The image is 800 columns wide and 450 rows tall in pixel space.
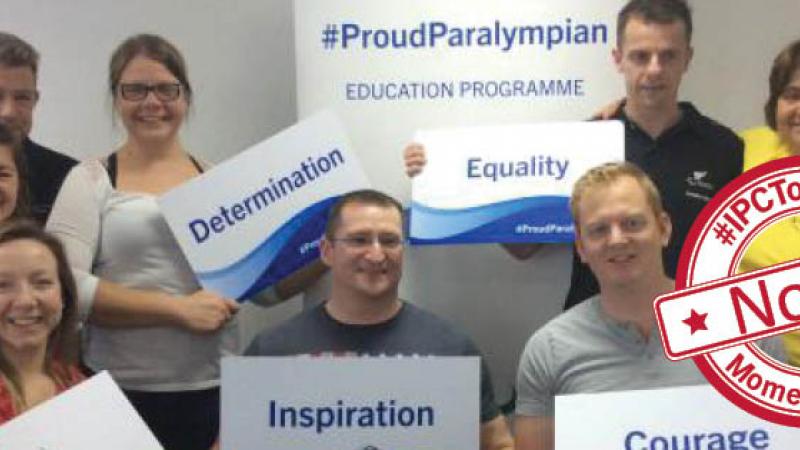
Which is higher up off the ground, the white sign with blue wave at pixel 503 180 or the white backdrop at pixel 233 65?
the white backdrop at pixel 233 65

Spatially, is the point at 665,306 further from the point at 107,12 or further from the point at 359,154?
the point at 107,12

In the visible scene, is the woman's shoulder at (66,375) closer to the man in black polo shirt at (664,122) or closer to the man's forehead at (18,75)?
the man's forehead at (18,75)

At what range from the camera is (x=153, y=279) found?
5.63 ft

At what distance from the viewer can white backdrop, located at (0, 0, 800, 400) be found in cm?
179

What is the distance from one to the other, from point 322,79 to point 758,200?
85 centimetres

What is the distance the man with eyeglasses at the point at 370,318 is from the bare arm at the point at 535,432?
0.17ft

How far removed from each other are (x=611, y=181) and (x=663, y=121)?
8.8 inches

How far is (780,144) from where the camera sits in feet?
5.36

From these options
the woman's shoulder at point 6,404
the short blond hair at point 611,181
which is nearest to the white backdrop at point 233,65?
the short blond hair at point 611,181

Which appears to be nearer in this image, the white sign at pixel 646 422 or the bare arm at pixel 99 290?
the white sign at pixel 646 422

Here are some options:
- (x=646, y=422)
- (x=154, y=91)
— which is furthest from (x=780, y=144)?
(x=154, y=91)

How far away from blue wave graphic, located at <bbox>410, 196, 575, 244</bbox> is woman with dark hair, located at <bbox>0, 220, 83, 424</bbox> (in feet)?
2.12

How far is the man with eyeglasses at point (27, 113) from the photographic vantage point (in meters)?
1.74

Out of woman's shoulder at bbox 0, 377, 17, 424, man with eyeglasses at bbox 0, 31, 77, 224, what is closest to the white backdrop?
man with eyeglasses at bbox 0, 31, 77, 224
